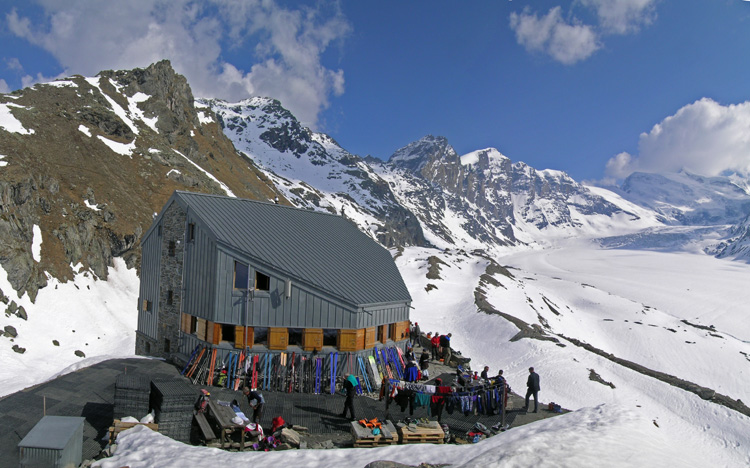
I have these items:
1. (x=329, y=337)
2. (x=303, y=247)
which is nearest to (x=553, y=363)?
(x=329, y=337)

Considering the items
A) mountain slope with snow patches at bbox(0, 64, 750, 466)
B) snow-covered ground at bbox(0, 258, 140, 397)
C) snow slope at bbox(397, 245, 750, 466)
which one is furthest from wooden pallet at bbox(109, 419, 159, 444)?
snow slope at bbox(397, 245, 750, 466)

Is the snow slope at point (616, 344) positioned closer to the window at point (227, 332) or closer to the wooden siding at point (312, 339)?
the wooden siding at point (312, 339)

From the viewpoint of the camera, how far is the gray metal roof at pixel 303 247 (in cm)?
2100

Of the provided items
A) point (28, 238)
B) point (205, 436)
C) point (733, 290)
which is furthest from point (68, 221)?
point (733, 290)

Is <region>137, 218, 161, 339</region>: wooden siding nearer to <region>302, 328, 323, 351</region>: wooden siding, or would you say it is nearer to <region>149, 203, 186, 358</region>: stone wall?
<region>149, 203, 186, 358</region>: stone wall

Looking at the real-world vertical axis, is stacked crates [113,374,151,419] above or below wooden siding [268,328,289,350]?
below

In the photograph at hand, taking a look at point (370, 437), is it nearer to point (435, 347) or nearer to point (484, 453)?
point (484, 453)

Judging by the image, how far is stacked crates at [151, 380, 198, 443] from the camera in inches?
528

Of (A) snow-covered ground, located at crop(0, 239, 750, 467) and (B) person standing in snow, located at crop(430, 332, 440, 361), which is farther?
(B) person standing in snow, located at crop(430, 332, 440, 361)

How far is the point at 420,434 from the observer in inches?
591

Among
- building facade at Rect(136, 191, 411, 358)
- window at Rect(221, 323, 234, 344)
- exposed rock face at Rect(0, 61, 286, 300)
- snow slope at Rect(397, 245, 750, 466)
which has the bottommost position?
snow slope at Rect(397, 245, 750, 466)

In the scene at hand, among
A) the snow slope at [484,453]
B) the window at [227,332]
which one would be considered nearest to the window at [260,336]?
the window at [227,332]

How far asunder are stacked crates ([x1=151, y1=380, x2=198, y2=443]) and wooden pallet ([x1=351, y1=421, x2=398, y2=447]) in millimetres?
5312

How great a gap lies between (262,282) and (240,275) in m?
1.07
